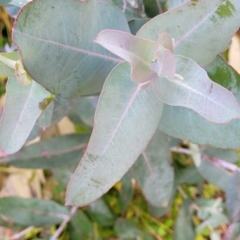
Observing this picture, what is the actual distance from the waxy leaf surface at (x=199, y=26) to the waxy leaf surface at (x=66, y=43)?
5 cm

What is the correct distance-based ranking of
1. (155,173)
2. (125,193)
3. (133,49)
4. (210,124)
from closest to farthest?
1. (133,49)
2. (210,124)
3. (155,173)
4. (125,193)

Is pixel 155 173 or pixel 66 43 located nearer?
pixel 66 43

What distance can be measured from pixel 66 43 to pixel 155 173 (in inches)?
16.6

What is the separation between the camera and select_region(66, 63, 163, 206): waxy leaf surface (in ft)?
1.36

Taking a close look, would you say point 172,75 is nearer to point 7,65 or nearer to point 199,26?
point 199,26

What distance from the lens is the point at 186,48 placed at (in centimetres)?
43

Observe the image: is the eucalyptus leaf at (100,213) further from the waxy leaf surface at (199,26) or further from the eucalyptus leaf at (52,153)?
the waxy leaf surface at (199,26)

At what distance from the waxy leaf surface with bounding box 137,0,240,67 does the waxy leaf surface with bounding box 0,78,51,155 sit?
0.46 feet

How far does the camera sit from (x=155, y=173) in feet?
2.54

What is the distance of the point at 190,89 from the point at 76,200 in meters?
0.16

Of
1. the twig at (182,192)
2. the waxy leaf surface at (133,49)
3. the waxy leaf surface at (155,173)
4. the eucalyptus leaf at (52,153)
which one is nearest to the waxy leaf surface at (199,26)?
the waxy leaf surface at (133,49)

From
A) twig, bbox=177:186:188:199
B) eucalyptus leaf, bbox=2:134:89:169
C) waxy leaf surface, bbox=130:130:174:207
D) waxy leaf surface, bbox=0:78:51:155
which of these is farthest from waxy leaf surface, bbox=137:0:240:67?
twig, bbox=177:186:188:199

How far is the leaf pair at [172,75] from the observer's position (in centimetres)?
Answer: 36

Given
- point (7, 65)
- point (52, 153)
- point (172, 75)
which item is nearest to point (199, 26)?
point (172, 75)
